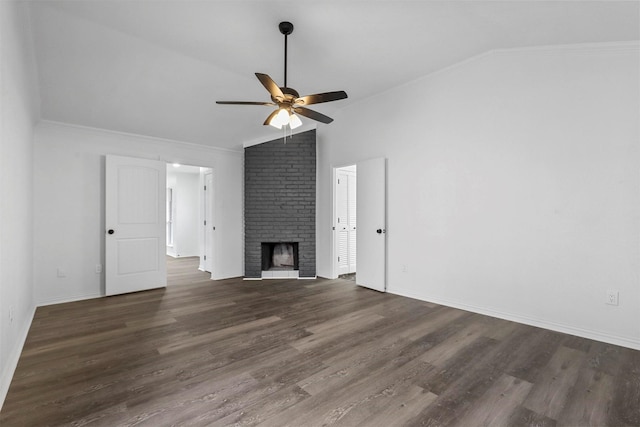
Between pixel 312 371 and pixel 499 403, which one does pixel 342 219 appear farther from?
pixel 499 403

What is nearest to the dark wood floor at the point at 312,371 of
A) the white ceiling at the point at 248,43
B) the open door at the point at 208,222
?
the open door at the point at 208,222

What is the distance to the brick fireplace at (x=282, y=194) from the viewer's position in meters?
5.56

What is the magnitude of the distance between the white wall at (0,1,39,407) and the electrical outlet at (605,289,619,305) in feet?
15.1

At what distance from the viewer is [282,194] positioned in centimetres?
558

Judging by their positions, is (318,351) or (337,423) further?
(318,351)

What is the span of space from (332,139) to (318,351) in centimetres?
372

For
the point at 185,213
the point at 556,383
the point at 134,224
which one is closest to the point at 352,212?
the point at 134,224

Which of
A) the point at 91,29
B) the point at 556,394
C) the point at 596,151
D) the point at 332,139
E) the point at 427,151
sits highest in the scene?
the point at 91,29

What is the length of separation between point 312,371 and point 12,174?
8.77ft

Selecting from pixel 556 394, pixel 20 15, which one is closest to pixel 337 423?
pixel 556 394

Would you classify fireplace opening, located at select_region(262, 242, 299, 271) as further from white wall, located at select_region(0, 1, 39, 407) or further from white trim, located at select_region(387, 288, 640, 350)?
white wall, located at select_region(0, 1, 39, 407)

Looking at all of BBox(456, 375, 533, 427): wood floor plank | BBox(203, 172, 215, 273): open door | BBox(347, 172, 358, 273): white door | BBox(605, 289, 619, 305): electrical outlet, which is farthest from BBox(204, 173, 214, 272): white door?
BBox(605, 289, 619, 305): electrical outlet

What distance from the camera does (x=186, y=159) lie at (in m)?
5.29

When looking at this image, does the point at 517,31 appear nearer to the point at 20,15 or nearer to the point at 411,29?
the point at 411,29
